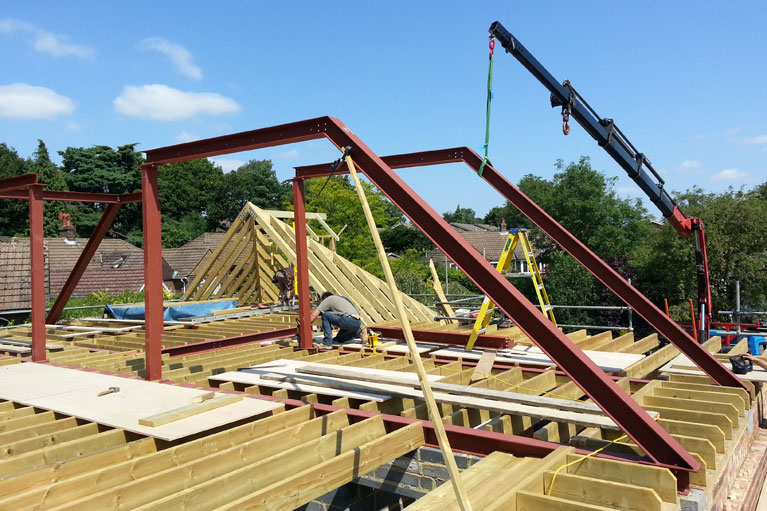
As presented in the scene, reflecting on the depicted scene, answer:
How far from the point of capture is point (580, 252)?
20.6ft

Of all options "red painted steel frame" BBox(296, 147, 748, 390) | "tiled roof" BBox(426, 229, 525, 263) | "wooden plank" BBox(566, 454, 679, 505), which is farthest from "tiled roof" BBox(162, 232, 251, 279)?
"wooden plank" BBox(566, 454, 679, 505)

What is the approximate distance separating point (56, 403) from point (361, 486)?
2.85 m

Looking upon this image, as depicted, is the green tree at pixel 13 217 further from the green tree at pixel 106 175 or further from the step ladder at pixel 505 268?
the step ladder at pixel 505 268

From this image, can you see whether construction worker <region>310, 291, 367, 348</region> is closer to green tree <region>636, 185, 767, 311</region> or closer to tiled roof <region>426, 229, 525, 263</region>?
green tree <region>636, 185, 767, 311</region>

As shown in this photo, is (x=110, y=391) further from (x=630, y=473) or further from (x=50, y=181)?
(x=50, y=181)

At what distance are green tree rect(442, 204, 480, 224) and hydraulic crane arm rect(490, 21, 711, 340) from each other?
229ft

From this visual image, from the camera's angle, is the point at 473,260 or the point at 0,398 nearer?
the point at 473,260

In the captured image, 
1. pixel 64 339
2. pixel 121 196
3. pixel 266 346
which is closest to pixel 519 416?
pixel 266 346

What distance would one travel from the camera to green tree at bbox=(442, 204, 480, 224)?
83.1 metres

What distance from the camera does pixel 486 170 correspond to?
7.03 m

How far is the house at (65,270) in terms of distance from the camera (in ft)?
52.7

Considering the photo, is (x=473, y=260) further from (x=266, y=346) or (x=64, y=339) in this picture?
(x=64, y=339)

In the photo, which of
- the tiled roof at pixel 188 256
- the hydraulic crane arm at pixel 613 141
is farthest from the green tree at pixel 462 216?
the hydraulic crane arm at pixel 613 141

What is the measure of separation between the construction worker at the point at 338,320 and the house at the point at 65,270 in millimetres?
11699
